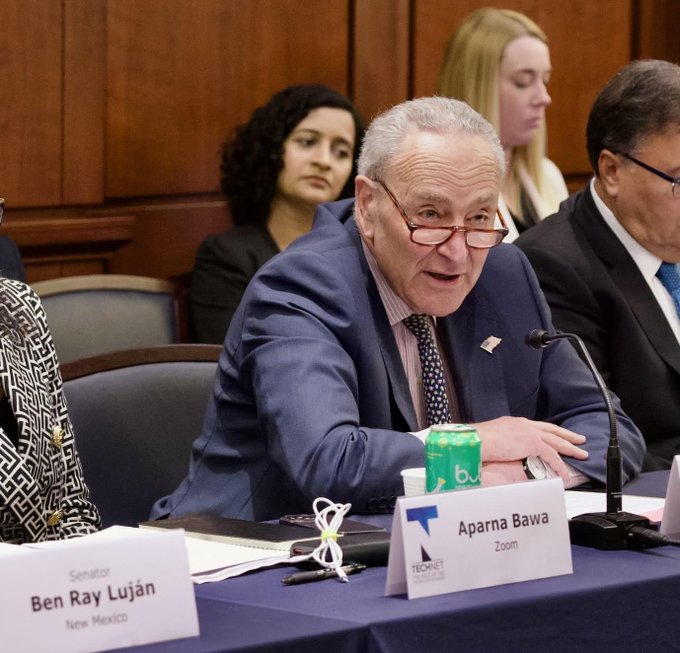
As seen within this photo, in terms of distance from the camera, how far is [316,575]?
5.52ft

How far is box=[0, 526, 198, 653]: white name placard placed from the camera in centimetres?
137

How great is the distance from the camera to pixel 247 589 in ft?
5.39

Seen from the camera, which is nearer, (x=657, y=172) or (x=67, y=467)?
(x=67, y=467)

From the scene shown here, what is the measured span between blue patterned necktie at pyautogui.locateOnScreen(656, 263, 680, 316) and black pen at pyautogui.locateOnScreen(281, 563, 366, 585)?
5.42ft

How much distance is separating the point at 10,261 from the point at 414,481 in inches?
83.7

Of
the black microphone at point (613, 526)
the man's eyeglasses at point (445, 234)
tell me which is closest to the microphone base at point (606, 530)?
the black microphone at point (613, 526)

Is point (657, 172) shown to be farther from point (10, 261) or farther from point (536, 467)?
point (10, 261)

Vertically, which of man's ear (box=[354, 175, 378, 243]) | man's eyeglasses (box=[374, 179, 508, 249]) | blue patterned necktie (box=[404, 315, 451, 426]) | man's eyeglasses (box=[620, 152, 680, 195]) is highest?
man's eyeglasses (box=[620, 152, 680, 195])

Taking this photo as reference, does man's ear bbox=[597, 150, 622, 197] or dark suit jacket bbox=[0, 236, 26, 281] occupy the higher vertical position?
man's ear bbox=[597, 150, 622, 197]

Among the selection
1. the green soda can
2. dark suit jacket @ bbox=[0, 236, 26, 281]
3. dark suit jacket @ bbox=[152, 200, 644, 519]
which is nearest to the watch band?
dark suit jacket @ bbox=[152, 200, 644, 519]

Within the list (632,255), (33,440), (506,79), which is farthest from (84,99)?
(33,440)

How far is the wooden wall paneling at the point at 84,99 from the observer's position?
13.9ft

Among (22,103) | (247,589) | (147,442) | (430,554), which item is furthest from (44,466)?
(22,103)

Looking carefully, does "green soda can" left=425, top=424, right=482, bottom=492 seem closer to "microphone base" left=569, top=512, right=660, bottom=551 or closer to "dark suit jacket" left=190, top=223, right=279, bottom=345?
"microphone base" left=569, top=512, right=660, bottom=551
